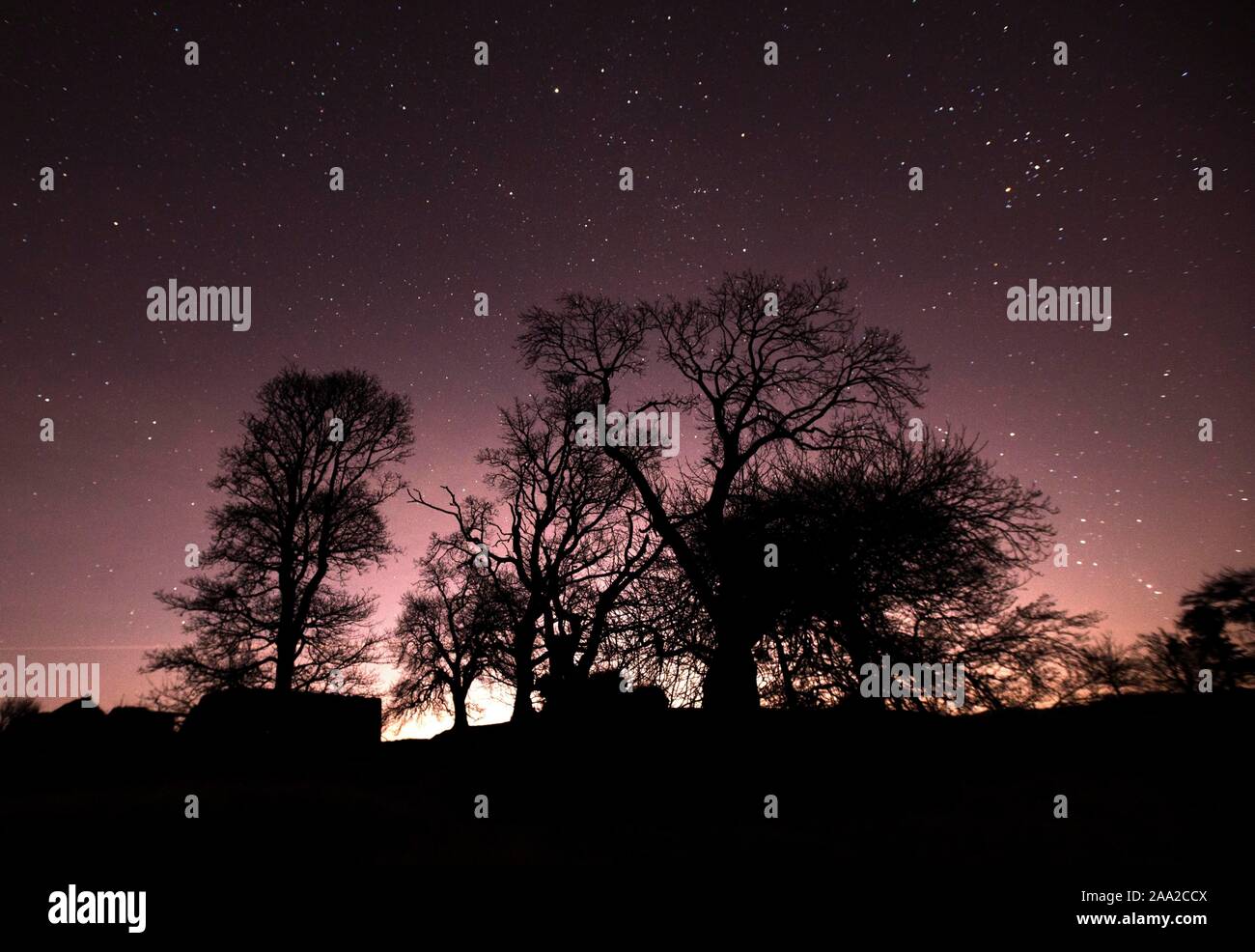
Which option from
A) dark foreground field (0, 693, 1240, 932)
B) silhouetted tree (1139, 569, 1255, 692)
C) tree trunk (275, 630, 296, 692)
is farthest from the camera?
tree trunk (275, 630, 296, 692)

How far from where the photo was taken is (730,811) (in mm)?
9883

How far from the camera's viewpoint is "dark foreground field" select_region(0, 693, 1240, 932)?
6520 mm

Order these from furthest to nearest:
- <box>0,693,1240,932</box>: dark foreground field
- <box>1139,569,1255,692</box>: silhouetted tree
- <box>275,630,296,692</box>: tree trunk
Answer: <box>275,630,296,692</box>: tree trunk, <box>1139,569,1255,692</box>: silhouetted tree, <box>0,693,1240,932</box>: dark foreground field

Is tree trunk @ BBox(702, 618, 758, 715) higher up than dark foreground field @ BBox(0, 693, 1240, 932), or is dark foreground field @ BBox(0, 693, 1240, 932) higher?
tree trunk @ BBox(702, 618, 758, 715)

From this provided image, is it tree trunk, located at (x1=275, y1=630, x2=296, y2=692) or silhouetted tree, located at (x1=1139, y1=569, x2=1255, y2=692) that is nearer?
silhouetted tree, located at (x1=1139, y1=569, x2=1255, y2=692)

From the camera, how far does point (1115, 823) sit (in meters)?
7.21

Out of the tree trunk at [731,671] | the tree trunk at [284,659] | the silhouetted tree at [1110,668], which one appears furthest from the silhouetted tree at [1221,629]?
the tree trunk at [284,659]

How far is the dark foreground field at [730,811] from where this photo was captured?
6520 mm

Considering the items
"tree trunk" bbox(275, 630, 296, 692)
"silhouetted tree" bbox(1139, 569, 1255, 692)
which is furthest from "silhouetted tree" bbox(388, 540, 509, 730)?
"silhouetted tree" bbox(1139, 569, 1255, 692)

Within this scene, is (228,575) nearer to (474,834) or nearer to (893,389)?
(474,834)

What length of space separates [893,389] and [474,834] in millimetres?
11608

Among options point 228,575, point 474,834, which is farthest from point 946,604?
point 228,575

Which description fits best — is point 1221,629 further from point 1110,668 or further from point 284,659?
point 284,659

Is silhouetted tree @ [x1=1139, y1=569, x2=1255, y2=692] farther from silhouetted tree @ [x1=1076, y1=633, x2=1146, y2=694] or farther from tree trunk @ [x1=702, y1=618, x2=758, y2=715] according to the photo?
tree trunk @ [x1=702, y1=618, x2=758, y2=715]
